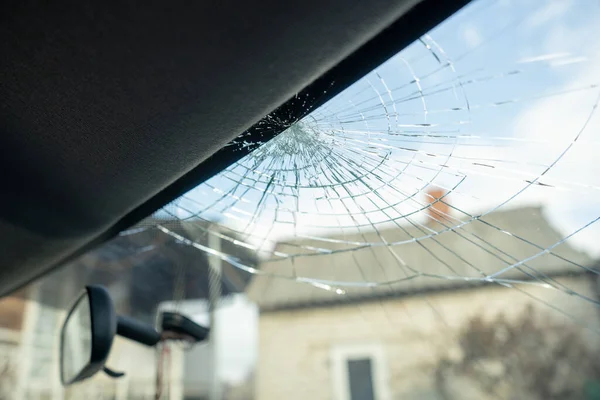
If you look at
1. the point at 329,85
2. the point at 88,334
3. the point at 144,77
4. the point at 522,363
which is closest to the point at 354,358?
the point at 522,363

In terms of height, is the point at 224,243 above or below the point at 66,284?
below

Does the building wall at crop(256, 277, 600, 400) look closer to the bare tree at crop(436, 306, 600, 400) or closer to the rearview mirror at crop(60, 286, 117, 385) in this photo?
the bare tree at crop(436, 306, 600, 400)

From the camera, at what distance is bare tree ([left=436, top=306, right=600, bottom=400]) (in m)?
6.62

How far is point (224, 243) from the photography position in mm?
1752

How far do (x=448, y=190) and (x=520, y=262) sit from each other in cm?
30

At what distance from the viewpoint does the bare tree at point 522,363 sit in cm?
662

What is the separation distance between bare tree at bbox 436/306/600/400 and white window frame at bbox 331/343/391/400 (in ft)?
2.71

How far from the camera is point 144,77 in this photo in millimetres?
751

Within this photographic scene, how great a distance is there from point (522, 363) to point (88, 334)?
22.3 feet

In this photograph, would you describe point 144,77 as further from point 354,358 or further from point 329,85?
point 354,358

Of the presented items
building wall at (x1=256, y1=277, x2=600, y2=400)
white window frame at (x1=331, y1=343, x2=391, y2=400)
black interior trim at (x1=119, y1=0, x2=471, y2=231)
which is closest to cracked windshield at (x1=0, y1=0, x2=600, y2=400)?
black interior trim at (x1=119, y1=0, x2=471, y2=231)

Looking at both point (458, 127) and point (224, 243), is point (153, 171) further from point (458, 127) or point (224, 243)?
point (224, 243)

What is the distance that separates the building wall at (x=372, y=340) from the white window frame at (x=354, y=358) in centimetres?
2

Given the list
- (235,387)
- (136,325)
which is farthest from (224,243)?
(235,387)
